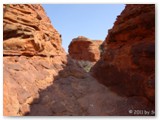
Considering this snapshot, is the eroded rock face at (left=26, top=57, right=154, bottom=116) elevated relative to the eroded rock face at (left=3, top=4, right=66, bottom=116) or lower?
lower

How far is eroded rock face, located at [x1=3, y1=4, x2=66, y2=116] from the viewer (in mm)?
6661

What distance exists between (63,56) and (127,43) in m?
2.68

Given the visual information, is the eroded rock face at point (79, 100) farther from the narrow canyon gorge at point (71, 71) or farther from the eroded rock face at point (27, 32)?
the eroded rock face at point (27, 32)

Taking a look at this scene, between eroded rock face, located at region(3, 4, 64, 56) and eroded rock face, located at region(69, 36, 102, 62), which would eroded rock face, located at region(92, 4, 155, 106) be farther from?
eroded rock face, located at region(69, 36, 102, 62)

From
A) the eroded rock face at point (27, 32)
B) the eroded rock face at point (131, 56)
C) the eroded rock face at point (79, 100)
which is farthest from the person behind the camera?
the eroded rock face at point (27, 32)

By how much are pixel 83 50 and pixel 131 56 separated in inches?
767

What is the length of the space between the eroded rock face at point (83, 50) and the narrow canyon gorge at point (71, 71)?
57.2ft

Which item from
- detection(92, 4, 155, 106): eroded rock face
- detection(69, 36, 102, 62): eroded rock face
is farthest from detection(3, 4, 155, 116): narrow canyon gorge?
detection(69, 36, 102, 62): eroded rock face

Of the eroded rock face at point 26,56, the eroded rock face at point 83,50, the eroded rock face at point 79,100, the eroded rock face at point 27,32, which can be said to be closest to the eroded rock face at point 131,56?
the eroded rock face at point 79,100

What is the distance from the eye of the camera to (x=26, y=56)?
816cm

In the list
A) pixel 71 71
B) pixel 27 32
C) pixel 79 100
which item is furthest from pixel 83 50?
pixel 79 100

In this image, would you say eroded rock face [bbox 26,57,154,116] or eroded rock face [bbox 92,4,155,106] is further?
eroded rock face [bbox 92,4,155,106]

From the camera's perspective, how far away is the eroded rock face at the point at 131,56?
24.9 feet

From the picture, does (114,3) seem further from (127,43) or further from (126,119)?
(126,119)
